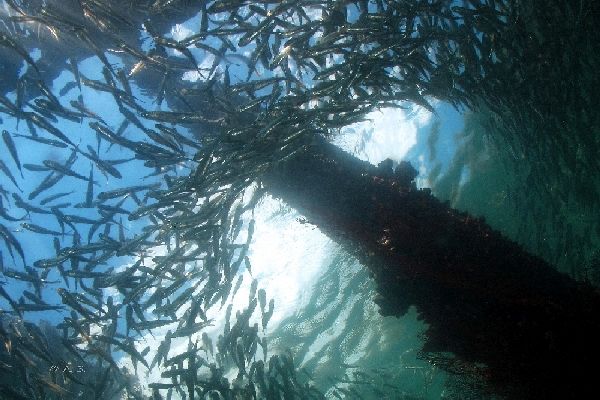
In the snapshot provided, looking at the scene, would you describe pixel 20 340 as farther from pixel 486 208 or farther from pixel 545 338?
pixel 486 208

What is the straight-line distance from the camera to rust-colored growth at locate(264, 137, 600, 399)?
4.82 m

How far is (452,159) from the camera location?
15500 mm

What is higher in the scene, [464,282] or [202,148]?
[464,282]

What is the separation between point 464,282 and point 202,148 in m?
4.80

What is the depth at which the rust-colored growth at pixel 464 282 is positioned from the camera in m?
4.82

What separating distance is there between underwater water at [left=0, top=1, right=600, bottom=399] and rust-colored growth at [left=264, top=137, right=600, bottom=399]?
0.51 metres

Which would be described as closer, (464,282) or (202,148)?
(464,282)

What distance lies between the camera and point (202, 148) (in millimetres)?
6383

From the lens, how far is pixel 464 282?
5.47 m

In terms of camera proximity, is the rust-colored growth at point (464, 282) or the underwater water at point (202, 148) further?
the underwater water at point (202, 148)

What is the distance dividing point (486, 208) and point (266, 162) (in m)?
12.7

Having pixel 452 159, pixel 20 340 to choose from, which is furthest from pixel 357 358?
pixel 20 340

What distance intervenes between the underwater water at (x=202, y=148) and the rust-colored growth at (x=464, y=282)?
0.51 metres

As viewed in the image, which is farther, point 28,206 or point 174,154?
point 28,206
